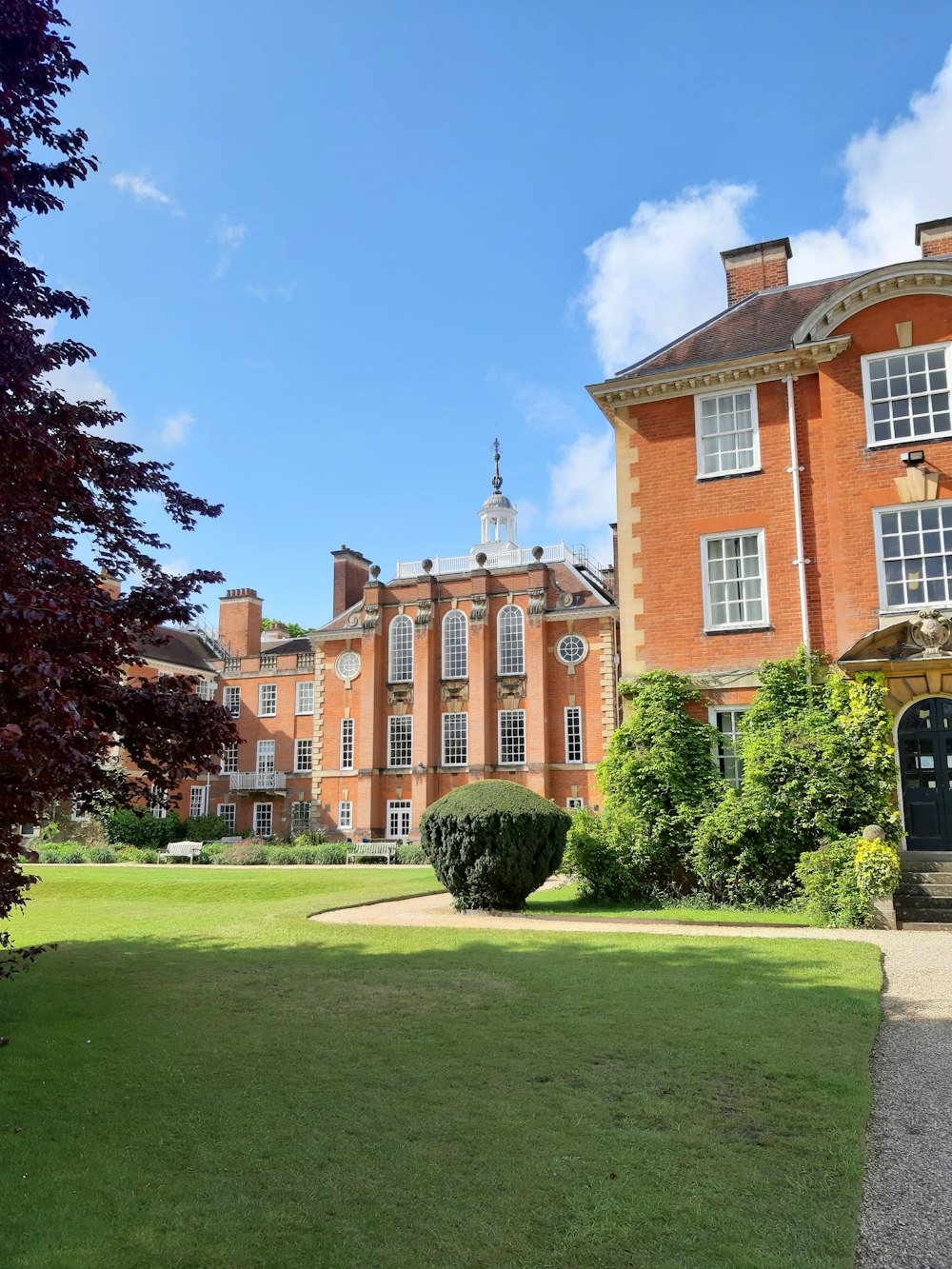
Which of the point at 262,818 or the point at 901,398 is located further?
the point at 262,818

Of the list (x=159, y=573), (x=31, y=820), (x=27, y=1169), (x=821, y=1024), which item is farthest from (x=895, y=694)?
(x=27, y=1169)

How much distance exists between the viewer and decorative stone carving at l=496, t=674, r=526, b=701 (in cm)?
4138

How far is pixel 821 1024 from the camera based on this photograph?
7.26 meters

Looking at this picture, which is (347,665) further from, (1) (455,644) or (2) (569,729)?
(2) (569,729)

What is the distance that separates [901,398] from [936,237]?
552 centimetres

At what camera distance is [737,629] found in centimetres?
1759

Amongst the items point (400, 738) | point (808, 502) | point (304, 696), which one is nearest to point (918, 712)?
point (808, 502)

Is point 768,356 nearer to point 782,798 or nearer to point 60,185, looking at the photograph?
point 782,798

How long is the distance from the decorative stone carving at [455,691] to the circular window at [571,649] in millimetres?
4547

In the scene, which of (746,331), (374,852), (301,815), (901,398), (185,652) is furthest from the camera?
(185,652)

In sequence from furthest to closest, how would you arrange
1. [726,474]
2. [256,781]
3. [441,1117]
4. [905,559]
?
[256,781] < [726,474] < [905,559] < [441,1117]

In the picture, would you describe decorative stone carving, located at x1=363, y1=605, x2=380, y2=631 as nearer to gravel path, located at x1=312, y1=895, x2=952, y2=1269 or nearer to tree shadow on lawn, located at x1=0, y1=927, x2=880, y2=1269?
gravel path, located at x1=312, y1=895, x2=952, y2=1269

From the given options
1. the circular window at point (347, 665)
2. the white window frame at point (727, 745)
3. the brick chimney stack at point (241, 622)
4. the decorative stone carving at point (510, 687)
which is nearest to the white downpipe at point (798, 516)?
the white window frame at point (727, 745)

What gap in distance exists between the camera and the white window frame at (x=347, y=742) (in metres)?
44.6
